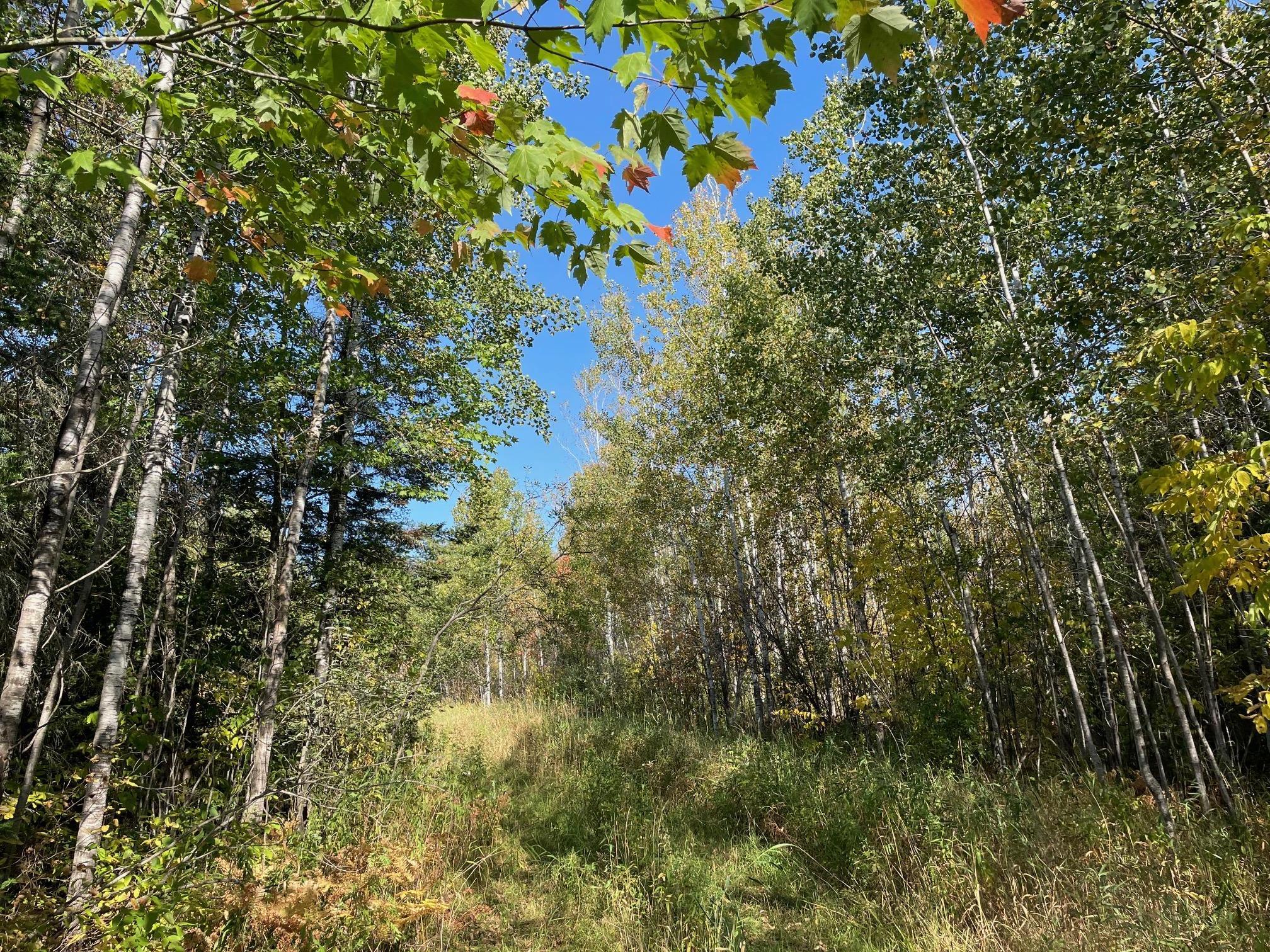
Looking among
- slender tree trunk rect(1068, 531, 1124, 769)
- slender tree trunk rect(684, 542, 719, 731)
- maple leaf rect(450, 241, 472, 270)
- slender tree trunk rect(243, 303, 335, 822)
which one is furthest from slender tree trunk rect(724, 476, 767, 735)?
maple leaf rect(450, 241, 472, 270)

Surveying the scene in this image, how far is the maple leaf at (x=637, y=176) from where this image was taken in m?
1.57

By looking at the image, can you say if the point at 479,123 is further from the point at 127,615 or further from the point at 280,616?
the point at 280,616

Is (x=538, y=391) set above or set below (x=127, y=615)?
above

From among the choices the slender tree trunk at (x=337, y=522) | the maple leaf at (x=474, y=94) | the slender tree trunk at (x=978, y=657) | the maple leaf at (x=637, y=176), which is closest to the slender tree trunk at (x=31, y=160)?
the slender tree trunk at (x=337, y=522)

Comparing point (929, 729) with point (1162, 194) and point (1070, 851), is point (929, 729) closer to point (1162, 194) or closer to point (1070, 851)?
point (1070, 851)

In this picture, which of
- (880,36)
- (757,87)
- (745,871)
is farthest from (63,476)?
(745,871)

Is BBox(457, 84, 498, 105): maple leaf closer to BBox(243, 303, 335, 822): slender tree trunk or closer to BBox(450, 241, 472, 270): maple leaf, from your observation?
BBox(450, 241, 472, 270): maple leaf

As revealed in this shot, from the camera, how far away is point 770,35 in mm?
1211

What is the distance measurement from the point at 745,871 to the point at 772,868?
221 mm

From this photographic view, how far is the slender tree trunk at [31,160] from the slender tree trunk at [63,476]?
94cm

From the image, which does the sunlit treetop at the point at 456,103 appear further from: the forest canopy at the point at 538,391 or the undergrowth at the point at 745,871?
the undergrowth at the point at 745,871

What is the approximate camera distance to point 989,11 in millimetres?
1028

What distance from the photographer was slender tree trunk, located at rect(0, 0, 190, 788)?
2.26m

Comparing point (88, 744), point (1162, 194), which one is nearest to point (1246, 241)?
point (1162, 194)
